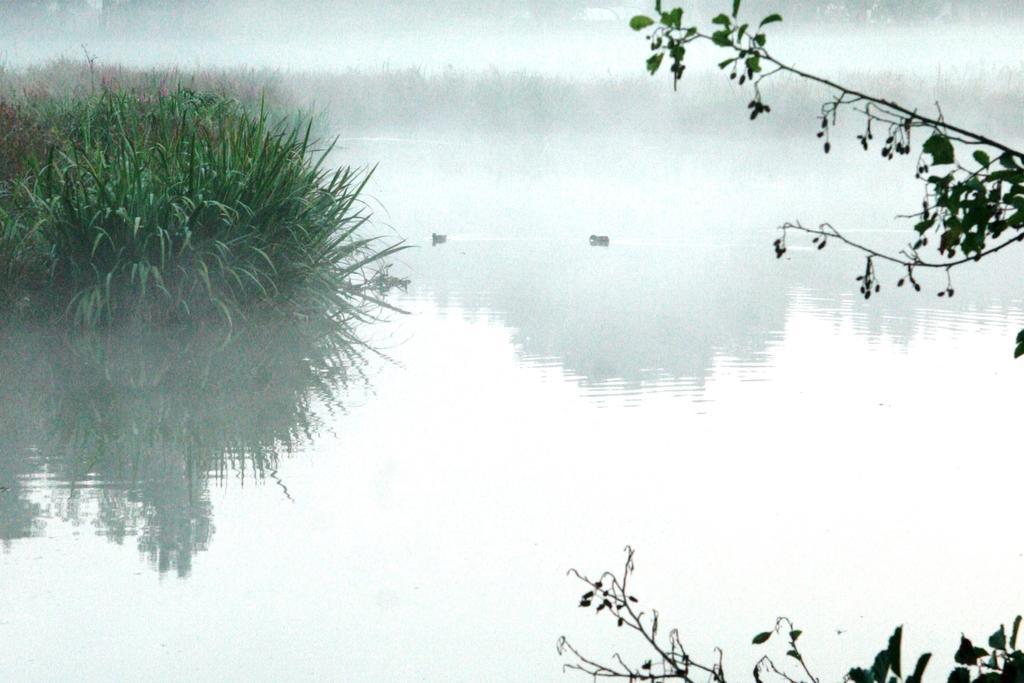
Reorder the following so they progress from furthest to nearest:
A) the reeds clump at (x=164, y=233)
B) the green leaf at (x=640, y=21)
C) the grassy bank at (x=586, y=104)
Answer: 1. the grassy bank at (x=586, y=104)
2. the reeds clump at (x=164, y=233)
3. the green leaf at (x=640, y=21)

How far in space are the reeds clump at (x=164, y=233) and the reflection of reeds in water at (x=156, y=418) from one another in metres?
0.26

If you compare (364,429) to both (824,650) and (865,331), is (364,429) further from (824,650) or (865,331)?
(865,331)

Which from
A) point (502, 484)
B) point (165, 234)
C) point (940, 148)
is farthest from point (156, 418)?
point (940, 148)

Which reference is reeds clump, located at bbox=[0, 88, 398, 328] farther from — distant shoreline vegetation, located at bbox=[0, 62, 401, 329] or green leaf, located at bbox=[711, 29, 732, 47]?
green leaf, located at bbox=[711, 29, 732, 47]

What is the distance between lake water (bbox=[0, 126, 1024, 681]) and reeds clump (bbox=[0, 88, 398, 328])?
0.41 metres

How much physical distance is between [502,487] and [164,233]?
3.70 meters

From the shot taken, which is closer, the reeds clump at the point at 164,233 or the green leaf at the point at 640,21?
the green leaf at the point at 640,21

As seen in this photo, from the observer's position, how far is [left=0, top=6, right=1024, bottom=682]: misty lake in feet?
13.6

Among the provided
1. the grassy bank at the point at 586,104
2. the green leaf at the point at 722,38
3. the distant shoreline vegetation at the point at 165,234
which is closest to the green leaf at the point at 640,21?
the green leaf at the point at 722,38

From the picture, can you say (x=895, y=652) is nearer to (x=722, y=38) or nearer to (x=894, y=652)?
(x=894, y=652)

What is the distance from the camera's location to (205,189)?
29.1 feet

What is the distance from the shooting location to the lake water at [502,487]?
4.13 m

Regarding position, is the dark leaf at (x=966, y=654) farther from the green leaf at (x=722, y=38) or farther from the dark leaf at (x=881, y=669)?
the green leaf at (x=722, y=38)

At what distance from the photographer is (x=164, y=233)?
28.1 ft
